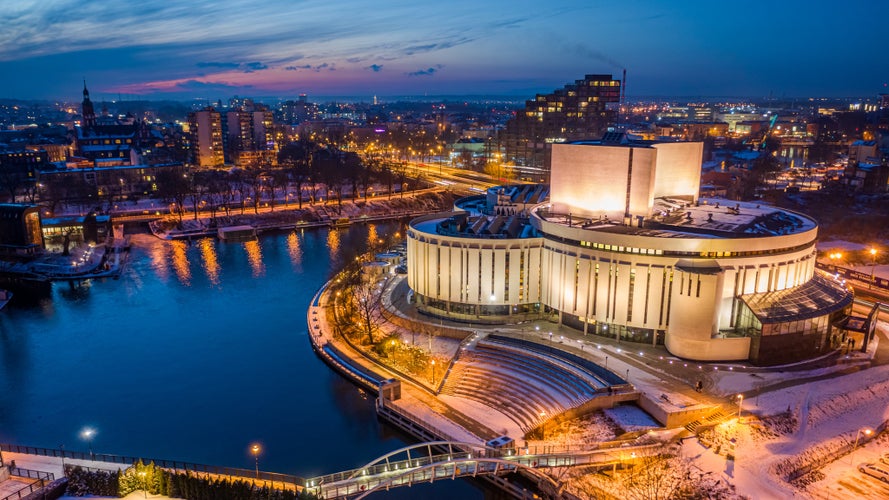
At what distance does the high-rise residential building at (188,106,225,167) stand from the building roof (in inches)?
4919

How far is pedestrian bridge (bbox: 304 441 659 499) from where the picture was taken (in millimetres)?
24516

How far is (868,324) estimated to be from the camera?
3638cm

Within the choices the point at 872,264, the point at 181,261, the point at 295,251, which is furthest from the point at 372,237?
the point at 872,264

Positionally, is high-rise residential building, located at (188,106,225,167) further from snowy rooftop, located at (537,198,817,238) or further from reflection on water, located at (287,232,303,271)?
snowy rooftop, located at (537,198,817,238)

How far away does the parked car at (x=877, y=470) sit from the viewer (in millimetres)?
24875

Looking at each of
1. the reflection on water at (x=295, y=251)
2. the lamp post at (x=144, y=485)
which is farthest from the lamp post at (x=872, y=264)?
the lamp post at (x=144, y=485)

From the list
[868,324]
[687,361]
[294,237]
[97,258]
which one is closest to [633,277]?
[687,361]

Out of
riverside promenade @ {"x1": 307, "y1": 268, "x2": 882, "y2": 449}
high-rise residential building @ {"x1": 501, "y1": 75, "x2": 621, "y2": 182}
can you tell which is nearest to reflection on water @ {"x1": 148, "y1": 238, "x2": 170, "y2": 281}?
riverside promenade @ {"x1": 307, "y1": 268, "x2": 882, "y2": 449}

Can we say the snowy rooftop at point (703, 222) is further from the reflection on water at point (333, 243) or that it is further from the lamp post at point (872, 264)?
the reflection on water at point (333, 243)

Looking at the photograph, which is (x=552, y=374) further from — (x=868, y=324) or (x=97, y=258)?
(x=97, y=258)

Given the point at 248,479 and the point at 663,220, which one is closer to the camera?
the point at 248,479

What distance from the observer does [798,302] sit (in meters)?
36.6

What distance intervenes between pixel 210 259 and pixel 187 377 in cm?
3134

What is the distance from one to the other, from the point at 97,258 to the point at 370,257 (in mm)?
30677
